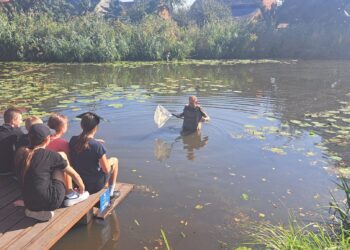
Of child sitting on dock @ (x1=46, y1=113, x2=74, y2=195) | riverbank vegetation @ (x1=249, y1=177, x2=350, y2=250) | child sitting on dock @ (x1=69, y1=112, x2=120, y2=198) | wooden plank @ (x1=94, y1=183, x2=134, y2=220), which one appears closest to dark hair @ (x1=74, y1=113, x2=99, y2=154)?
child sitting on dock @ (x1=69, y1=112, x2=120, y2=198)

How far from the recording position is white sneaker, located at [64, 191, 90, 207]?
4801 mm

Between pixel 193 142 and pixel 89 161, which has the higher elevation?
pixel 89 161

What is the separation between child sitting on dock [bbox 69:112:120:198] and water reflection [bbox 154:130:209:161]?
2.80 meters

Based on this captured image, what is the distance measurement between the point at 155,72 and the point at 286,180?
608 inches

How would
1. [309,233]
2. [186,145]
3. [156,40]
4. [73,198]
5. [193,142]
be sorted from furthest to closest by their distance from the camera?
[156,40] < [193,142] < [186,145] < [73,198] < [309,233]

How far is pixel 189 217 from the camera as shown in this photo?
18.4 feet

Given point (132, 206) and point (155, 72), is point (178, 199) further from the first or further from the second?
point (155, 72)

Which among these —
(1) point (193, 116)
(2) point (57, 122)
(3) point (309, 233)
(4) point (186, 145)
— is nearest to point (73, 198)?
(2) point (57, 122)

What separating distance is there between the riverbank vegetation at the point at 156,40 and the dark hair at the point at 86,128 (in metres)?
21.7

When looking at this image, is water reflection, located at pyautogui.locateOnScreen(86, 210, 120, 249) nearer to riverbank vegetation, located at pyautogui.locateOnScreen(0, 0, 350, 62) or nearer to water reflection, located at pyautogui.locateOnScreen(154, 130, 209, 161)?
water reflection, located at pyautogui.locateOnScreen(154, 130, 209, 161)

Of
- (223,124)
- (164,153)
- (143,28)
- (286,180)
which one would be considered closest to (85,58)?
(143,28)

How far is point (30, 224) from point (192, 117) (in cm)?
574

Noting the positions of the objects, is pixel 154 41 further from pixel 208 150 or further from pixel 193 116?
pixel 208 150

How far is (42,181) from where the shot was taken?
429cm
